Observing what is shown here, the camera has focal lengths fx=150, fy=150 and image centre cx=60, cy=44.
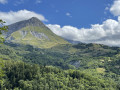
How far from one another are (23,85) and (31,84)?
1064 centimetres

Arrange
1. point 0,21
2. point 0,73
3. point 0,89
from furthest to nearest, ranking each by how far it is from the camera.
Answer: point 0,89, point 0,73, point 0,21

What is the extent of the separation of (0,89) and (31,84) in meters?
38.3

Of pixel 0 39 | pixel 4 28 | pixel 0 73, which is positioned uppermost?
pixel 4 28

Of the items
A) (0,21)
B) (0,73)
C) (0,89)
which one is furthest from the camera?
(0,89)

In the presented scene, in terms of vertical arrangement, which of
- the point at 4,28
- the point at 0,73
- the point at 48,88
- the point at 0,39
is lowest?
the point at 48,88

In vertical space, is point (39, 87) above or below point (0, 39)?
below

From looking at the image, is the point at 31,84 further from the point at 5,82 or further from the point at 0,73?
the point at 0,73

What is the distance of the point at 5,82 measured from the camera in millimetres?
195250

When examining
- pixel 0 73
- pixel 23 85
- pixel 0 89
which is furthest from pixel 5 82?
pixel 0 73

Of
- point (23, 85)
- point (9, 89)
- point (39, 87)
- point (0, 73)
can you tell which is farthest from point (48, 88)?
point (0, 73)

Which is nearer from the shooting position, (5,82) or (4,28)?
(4,28)

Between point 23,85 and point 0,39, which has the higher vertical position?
point 0,39

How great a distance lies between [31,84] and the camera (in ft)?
646

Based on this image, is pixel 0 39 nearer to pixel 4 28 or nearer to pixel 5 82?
pixel 4 28
